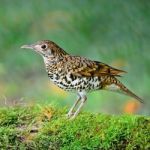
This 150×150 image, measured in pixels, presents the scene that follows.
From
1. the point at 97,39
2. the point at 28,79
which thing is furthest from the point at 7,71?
the point at 97,39

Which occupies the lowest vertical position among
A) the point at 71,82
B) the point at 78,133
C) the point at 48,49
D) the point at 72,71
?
the point at 78,133

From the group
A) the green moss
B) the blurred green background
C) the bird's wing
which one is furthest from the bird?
the green moss

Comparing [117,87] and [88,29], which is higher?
[88,29]

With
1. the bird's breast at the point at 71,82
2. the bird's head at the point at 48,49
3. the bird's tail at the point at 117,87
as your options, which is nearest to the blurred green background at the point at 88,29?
the bird's head at the point at 48,49

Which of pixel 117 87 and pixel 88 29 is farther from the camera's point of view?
pixel 117 87

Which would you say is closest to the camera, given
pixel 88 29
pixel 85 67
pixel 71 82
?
pixel 88 29

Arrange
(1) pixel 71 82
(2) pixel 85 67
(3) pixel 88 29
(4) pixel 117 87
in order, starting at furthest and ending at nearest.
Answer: (4) pixel 117 87 < (2) pixel 85 67 < (1) pixel 71 82 < (3) pixel 88 29

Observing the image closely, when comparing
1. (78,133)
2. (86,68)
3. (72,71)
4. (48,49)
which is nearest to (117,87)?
(86,68)

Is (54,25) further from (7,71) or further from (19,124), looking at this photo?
(7,71)

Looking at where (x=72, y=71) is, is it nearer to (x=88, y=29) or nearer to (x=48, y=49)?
(x=48, y=49)
